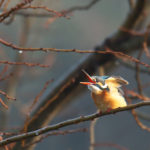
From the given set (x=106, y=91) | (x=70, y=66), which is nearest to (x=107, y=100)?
(x=106, y=91)

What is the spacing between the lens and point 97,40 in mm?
3285

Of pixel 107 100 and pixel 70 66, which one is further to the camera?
pixel 70 66

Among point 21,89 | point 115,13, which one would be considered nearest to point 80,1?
point 115,13

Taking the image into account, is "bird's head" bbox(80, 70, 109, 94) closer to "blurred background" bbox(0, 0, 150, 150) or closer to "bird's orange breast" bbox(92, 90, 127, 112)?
"bird's orange breast" bbox(92, 90, 127, 112)

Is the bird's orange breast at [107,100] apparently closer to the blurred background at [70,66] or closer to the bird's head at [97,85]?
the bird's head at [97,85]

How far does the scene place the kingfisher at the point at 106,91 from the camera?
0.92 m

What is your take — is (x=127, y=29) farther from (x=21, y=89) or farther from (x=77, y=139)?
(x=21, y=89)

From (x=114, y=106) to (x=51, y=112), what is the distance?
2.53ft

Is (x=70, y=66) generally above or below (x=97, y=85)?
above

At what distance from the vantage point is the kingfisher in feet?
3.00

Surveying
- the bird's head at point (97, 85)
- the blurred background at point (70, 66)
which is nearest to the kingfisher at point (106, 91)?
the bird's head at point (97, 85)

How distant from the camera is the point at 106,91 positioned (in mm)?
932

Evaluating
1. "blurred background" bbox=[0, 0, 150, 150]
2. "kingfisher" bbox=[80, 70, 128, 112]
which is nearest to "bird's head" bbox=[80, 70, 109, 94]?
"kingfisher" bbox=[80, 70, 128, 112]

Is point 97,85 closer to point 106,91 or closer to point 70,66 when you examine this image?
point 106,91
